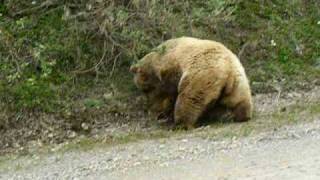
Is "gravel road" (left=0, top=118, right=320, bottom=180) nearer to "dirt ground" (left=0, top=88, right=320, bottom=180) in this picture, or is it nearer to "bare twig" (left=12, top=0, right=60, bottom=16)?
"dirt ground" (left=0, top=88, right=320, bottom=180)

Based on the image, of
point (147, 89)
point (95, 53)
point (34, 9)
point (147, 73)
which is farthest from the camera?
point (34, 9)

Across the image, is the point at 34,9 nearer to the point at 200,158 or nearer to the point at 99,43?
the point at 99,43

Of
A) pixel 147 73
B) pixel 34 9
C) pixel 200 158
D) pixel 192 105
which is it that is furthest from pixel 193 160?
pixel 34 9

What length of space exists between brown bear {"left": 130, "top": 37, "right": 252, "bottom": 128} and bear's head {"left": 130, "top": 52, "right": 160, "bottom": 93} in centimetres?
21

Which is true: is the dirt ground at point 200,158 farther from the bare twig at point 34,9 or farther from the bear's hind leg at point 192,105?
the bare twig at point 34,9

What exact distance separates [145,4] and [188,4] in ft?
3.65

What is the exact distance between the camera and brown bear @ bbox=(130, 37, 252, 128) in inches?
433

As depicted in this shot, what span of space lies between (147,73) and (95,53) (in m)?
1.11

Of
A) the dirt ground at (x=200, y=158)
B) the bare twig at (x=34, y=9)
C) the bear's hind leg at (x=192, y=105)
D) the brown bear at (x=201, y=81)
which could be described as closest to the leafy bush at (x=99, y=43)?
the bare twig at (x=34, y=9)

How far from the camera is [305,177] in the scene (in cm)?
728

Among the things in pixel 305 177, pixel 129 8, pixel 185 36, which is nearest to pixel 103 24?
pixel 129 8

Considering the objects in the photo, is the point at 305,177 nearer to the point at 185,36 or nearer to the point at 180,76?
the point at 180,76

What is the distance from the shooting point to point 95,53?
41.9 feet

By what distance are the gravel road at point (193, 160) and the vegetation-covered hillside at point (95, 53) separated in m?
1.59
